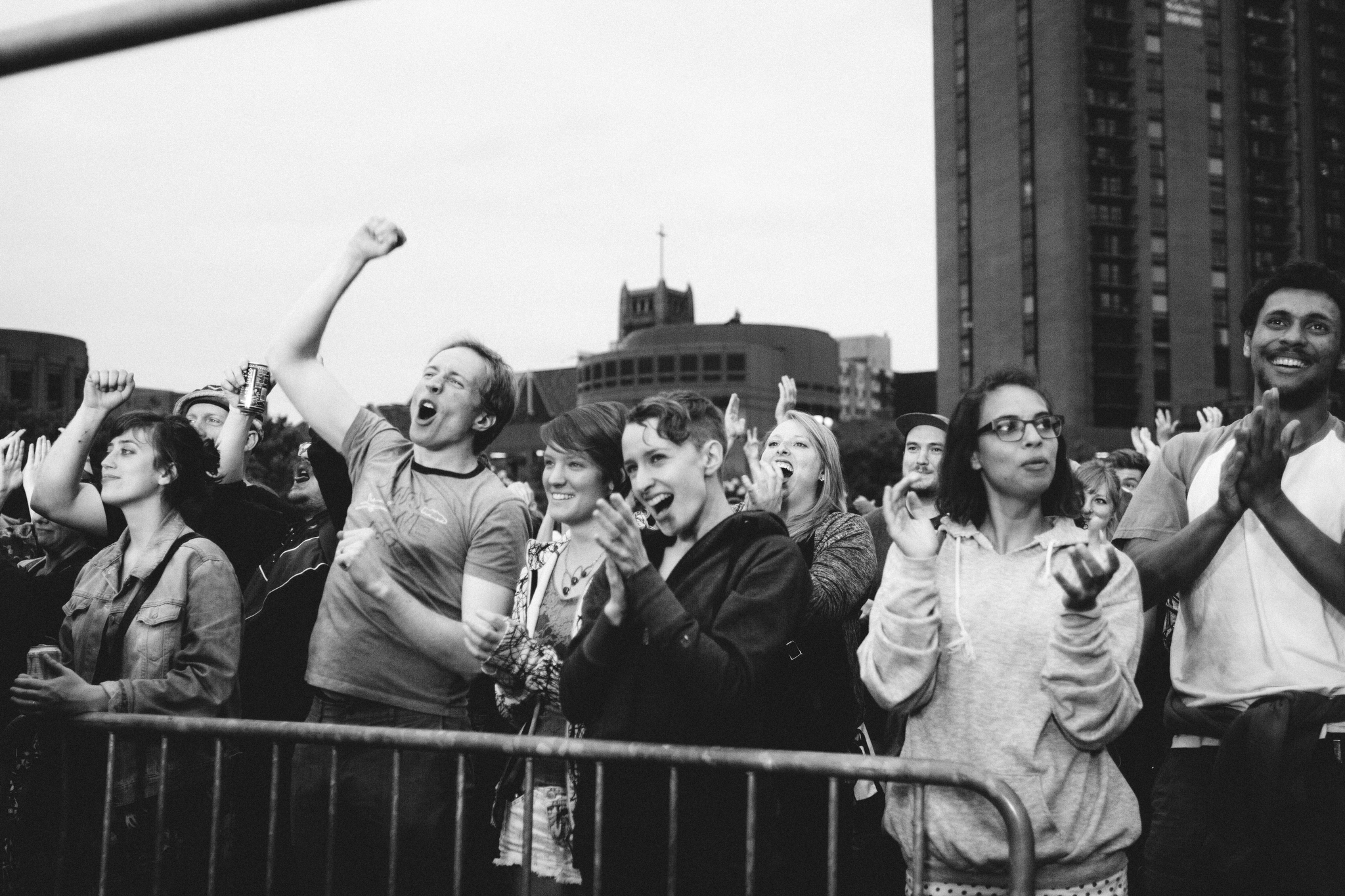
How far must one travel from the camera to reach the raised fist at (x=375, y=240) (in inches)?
141

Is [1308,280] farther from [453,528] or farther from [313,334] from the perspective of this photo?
[313,334]

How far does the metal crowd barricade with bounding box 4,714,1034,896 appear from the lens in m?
2.51

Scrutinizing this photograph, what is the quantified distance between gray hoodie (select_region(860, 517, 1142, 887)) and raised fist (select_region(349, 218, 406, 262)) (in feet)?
6.45

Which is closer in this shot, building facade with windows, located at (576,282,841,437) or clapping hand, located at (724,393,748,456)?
clapping hand, located at (724,393,748,456)

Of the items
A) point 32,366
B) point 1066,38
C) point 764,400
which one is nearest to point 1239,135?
point 1066,38

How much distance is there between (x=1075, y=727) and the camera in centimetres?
261

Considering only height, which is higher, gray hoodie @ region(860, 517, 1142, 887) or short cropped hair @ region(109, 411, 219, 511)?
short cropped hair @ region(109, 411, 219, 511)

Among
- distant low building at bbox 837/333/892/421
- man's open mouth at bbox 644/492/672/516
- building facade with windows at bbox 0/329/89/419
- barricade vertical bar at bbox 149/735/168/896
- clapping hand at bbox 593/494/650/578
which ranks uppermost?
distant low building at bbox 837/333/892/421

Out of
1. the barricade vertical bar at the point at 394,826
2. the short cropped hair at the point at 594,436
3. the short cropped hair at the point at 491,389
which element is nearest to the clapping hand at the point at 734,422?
the short cropped hair at the point at 491,389

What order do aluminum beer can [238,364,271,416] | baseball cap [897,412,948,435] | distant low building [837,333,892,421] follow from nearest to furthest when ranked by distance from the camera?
aluminum beer can [238,364,271,416] → baseball cap [897,412,948,435] → distant low building [837,333,892,421]

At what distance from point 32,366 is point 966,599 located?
67.9 m

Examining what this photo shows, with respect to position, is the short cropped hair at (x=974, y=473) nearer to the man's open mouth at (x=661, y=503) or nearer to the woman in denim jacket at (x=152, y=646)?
the man's open mouth at (x=661, y=503)

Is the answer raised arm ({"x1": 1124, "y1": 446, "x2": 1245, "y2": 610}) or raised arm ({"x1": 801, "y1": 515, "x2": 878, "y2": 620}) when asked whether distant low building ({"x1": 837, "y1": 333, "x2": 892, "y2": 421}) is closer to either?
raised arm ({"x1": 801, "y1": 515, "x2": 878, "y2": 620})

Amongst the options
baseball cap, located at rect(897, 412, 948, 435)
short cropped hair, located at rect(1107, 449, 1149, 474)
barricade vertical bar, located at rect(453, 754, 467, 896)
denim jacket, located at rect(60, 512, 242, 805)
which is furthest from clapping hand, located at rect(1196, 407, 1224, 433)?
denim jacket, located at rect(60, 512, 242, 805)
